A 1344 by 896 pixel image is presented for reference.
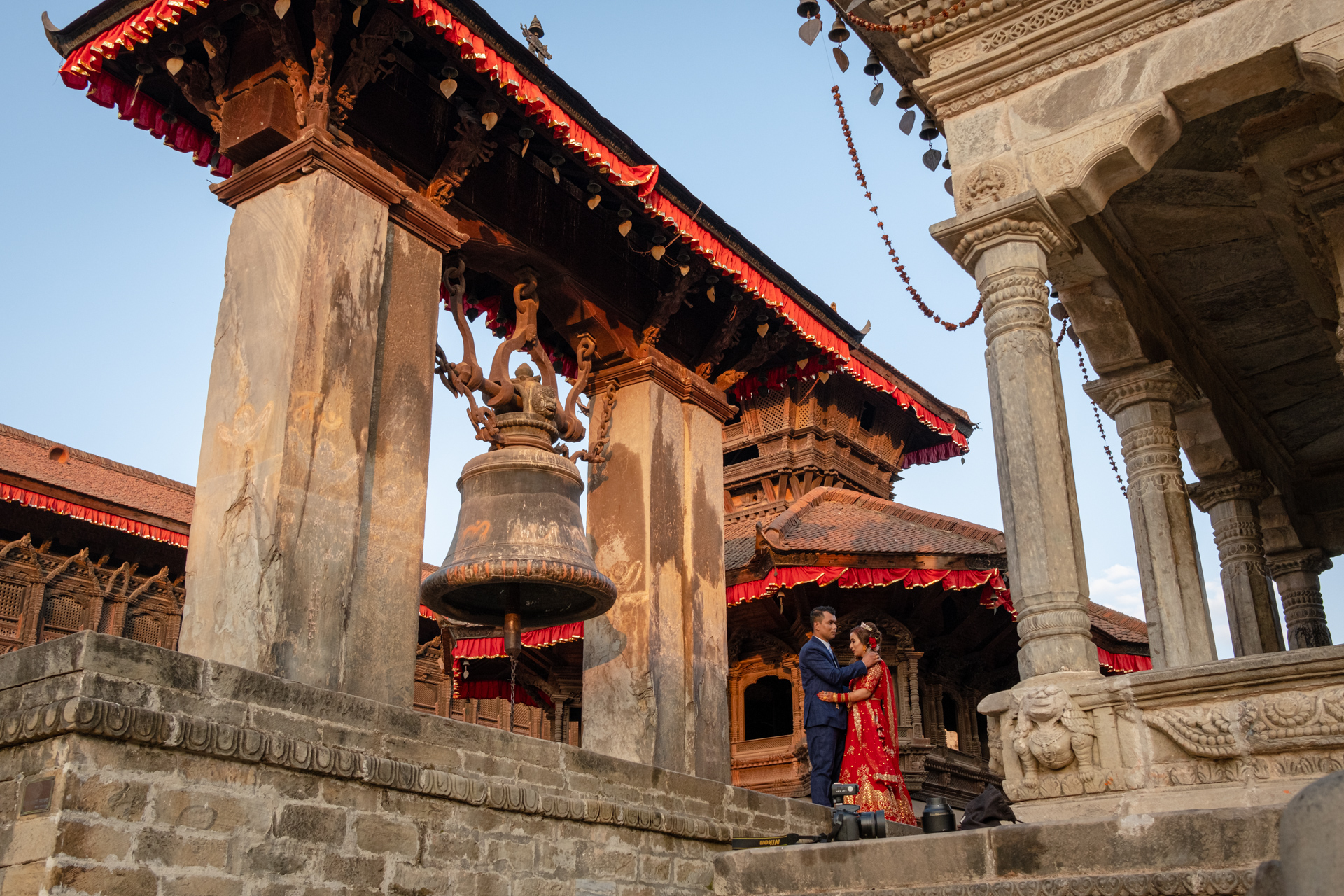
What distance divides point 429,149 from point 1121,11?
443cm

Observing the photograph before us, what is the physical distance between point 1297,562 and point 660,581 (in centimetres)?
793

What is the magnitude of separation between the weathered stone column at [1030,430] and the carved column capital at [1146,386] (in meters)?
2.85

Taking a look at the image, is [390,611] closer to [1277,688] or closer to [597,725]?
[597,725]

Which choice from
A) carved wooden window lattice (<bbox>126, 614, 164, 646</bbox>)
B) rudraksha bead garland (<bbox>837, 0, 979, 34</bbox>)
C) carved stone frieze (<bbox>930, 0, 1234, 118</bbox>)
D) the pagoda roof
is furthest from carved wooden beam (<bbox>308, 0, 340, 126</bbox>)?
carved wooden window lattice (<bbox>126, 614, 164, 646</bbox>)

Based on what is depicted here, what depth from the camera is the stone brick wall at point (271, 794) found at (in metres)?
3.81

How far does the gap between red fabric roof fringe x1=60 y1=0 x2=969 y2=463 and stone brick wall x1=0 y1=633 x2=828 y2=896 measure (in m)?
3.94

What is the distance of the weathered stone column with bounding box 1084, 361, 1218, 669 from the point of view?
370 inches

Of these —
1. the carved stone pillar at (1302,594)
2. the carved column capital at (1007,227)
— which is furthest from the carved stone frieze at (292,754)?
the carved stone pillar at (1302,594)

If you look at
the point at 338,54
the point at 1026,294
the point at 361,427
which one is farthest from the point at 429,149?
the point at 1026,294

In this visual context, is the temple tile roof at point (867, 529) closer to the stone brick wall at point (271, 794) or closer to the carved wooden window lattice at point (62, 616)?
the stone brick wall at point (271, 794)

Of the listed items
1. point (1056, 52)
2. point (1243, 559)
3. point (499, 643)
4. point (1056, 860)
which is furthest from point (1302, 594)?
point (1056, 860)

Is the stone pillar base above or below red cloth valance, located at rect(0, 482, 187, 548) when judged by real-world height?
below

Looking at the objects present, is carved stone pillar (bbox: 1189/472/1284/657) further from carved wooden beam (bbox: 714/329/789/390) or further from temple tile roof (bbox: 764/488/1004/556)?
carved wooden beam (bbox: 714/329/789/390)

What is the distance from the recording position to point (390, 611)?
6.49 metres
